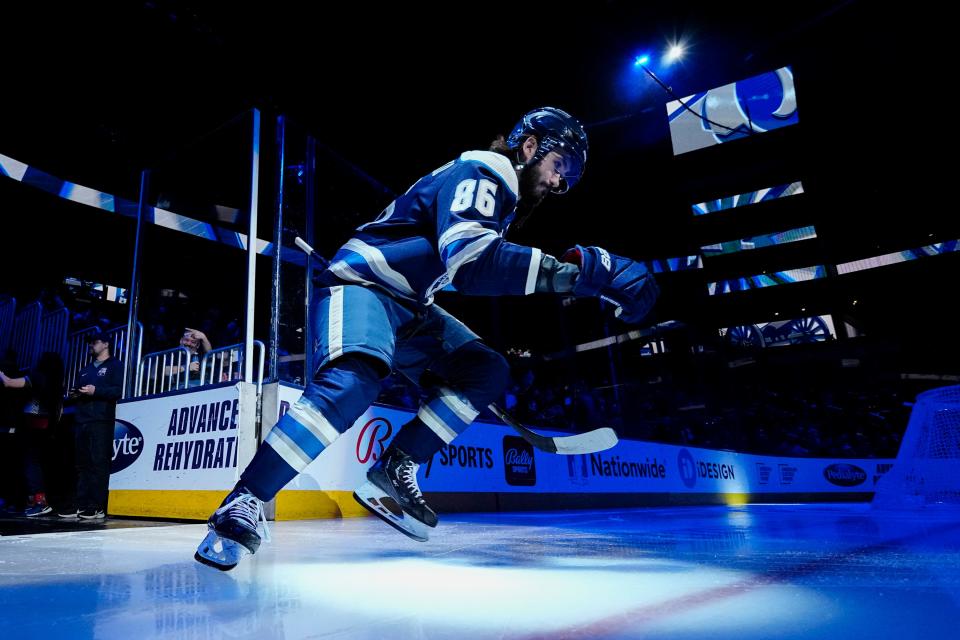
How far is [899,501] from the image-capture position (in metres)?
4.13

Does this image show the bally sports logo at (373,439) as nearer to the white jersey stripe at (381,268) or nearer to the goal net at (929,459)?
the white jersey stripe at (381,268)

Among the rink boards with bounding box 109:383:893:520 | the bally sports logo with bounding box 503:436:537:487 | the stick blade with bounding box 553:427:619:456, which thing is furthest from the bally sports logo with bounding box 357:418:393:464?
the stick blade with bounding box 553:427:619:456

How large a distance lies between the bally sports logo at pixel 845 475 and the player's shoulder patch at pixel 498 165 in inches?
438

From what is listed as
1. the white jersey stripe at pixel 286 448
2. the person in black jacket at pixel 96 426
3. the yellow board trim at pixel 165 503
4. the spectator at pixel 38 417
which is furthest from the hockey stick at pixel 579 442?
the spectator at pixel 38 417

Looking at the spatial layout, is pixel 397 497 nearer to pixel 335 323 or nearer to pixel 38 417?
pixel 335 323

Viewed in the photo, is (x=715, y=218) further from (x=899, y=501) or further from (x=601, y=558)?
(x=601, y=558)

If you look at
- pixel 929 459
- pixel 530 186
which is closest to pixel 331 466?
pixel 530 186

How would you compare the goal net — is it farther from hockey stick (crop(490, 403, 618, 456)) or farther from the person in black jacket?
the person in black jacket

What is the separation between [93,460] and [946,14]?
1176 centimetres

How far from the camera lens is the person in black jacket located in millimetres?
4480

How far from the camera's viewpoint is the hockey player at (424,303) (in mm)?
1442

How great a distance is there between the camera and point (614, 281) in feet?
5.40

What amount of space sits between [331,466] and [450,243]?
294 centimetres

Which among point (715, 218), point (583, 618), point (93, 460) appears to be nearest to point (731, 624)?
point (583, 618)
